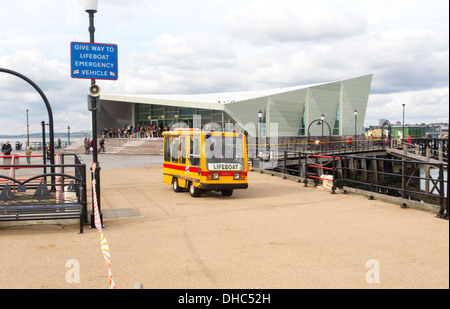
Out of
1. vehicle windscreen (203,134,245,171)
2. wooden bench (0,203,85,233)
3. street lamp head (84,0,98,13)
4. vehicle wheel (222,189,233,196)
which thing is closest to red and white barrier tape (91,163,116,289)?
wooden bench (0,203,85,233)

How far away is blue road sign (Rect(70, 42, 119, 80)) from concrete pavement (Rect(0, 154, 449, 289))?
334cm

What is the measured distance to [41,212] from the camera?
8633 millimetres

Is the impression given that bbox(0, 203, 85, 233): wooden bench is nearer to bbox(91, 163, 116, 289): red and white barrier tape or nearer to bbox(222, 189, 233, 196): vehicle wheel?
bbox(91, 163, 116, 289): red and white barrier tape

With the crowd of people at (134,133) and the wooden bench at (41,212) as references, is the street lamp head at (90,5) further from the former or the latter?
the crowd of people at (134,133)

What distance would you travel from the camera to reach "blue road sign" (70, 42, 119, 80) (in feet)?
30.2

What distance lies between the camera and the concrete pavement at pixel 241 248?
542 centimetres

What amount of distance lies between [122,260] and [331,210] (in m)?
6.17

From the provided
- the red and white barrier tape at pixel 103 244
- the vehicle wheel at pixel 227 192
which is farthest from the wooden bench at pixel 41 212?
the vehicle wheel at pixel 227 192

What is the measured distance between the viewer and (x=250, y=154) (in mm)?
28734

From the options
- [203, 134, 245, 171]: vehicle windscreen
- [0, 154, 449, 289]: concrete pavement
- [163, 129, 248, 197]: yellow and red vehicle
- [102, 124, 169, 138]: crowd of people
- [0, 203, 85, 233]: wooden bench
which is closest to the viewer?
[0, 154, 449, 289]: concrete pavement

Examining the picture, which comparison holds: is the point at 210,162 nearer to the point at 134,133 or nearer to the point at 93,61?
the point at 93,61

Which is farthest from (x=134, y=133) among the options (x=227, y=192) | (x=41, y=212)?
(x=41, y=212)
